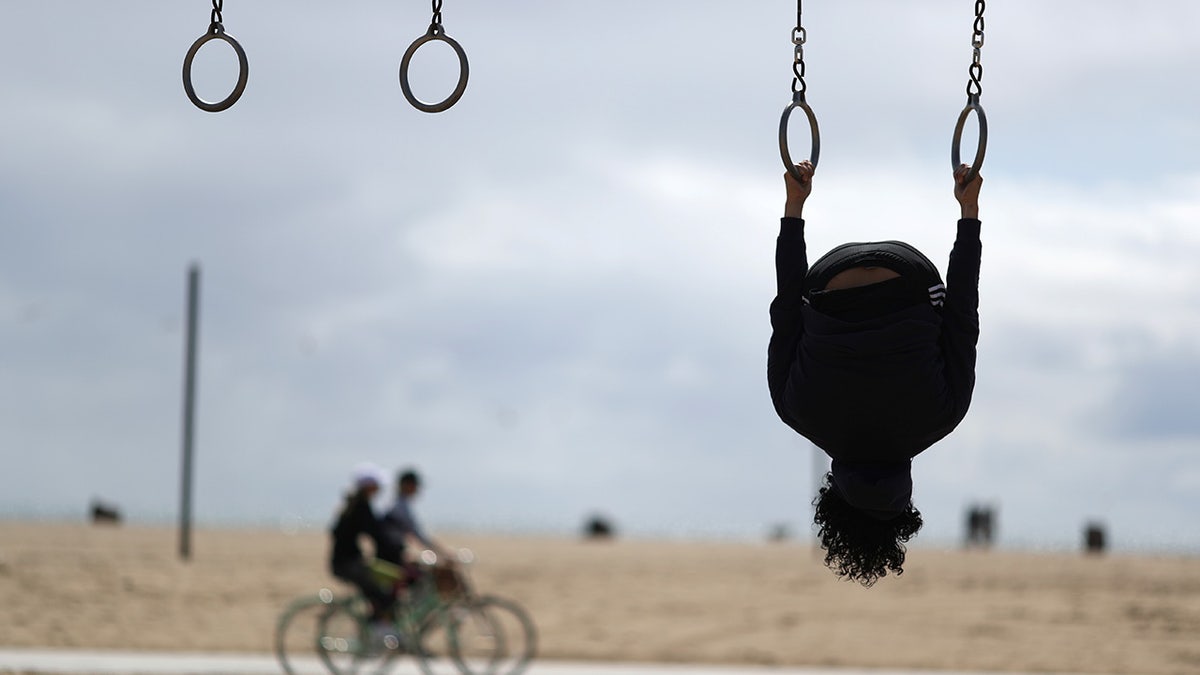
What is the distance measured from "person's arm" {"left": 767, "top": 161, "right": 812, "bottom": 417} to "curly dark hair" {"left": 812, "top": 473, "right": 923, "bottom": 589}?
0.36 m

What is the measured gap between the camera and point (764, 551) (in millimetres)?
43969

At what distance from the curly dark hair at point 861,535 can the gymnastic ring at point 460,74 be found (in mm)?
1784

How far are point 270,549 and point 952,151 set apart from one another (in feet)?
115

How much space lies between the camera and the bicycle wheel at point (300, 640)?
15.9m

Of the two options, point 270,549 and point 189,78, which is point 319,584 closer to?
point 270,549

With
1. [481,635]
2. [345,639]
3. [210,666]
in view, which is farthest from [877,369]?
[210,666]

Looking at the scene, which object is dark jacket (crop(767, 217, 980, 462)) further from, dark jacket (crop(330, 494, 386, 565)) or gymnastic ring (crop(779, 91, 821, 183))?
dark jacket (crop(330, 494, 386, 565))

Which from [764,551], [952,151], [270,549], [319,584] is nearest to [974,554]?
[764,551]

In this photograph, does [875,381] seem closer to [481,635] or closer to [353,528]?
[353,528]

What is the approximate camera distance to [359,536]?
14930 millimetres

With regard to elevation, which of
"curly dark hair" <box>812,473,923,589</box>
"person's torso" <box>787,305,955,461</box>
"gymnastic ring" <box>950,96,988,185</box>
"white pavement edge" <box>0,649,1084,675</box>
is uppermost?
"gymnastic ring" <box>950,96,988,185</box>

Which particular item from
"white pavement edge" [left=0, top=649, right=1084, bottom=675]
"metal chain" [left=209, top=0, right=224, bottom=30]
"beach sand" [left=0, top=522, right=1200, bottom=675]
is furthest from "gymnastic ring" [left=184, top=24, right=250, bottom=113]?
"beach sand" [left=0, top=522, right=1200, bottom=675]

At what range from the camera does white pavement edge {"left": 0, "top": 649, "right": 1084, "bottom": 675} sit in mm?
16125

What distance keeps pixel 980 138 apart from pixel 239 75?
2388 millimetres
